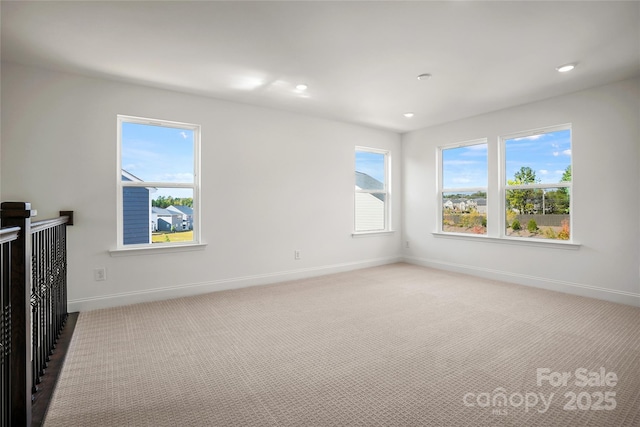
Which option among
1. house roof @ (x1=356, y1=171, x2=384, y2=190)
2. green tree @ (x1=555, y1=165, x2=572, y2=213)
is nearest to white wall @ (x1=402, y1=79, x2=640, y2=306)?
green tree @ (x1=555, y1=165, x2=572, y2=213)

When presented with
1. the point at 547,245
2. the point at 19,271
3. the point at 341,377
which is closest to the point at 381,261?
the point at 547,245

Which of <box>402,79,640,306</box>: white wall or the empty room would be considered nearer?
the empty room

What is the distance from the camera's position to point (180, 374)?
210 cm

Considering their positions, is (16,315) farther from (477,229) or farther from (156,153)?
(477,229)

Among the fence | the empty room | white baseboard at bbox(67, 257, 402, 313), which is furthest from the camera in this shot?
→ white baseboard at bbox(67, 257, 402, 313)

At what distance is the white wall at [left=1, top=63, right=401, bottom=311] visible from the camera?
315 cm

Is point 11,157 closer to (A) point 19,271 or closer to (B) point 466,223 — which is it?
(A) point 19,271

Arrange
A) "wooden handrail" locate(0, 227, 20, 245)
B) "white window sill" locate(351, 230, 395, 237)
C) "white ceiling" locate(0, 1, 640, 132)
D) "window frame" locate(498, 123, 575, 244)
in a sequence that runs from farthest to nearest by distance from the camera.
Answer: "white window sill" locate(351, 230, 395, 237) < "window frame" locate(498, 123, 575, 244) < "white ceiling" locate(0, 1, 640, 132) < "wooden handrail" locate(0, 227, 20, 245)

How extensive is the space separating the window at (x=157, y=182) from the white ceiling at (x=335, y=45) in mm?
542

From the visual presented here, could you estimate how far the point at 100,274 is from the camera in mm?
3416

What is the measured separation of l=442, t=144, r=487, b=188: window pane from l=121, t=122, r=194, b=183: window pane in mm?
3963

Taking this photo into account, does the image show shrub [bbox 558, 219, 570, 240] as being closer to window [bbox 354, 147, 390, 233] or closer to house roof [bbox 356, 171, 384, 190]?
window [bbox 354, 147, 390, 233]

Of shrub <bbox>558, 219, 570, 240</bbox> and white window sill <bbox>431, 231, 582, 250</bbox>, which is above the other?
shrub <bbox>558, 219, 570, 240</bbox>

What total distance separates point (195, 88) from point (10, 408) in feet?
10.5
